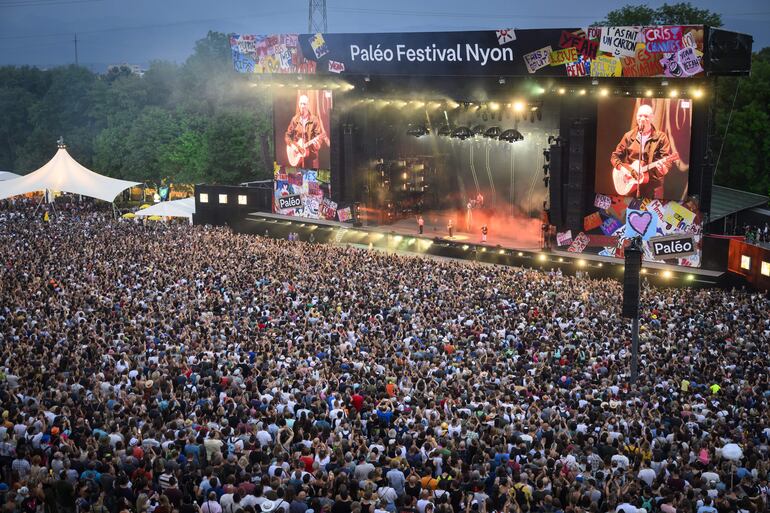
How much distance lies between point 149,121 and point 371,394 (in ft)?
146

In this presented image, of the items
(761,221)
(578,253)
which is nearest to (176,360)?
(578,253)

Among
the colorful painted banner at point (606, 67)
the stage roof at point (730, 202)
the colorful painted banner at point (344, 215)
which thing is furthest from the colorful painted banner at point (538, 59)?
the colorful painted banner at point (344, 215)

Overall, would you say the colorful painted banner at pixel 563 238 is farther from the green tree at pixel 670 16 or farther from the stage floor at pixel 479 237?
the green tree at pixel 670 16

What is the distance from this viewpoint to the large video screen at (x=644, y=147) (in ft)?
86.4

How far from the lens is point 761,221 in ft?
91.9

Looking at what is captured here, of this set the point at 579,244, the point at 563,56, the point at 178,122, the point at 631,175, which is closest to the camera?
the point at 631,175

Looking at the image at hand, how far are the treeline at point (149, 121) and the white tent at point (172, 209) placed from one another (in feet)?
16.9

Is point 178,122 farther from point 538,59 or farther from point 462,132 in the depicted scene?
point 538,59

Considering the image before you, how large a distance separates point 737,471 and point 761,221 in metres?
19.5

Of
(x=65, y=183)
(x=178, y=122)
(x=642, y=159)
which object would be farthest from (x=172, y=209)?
(x=642, y=159)

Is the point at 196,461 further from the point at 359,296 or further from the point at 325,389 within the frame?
the point at 359,296

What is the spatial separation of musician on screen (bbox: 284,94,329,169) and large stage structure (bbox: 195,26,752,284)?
0.06m

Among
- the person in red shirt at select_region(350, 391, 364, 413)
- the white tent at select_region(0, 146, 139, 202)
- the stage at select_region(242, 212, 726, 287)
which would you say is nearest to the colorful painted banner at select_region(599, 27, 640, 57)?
the stage at select_region(242, 212, 726, 287)

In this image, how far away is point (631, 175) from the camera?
27375mm
